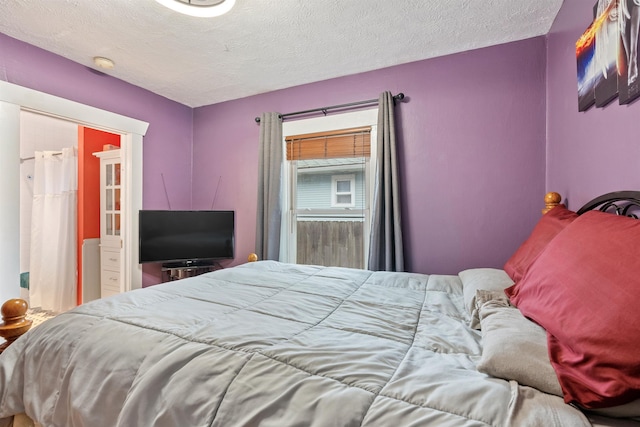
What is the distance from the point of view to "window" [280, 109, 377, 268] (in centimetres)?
284

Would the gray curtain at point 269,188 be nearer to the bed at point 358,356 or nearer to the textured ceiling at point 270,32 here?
the textured ceiling at point 270,32

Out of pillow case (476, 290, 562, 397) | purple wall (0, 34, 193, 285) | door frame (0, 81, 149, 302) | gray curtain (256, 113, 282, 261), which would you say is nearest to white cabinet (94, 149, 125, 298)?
purple wall (0, 34, 193, 285)

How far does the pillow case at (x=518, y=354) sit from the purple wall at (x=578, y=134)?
32.7 inches

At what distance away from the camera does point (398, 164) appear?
2.58m

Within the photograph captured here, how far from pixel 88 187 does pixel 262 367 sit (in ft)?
12.1

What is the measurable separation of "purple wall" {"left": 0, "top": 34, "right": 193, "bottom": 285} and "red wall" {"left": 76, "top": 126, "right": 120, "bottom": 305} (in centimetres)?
85

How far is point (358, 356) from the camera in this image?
0.88 meters

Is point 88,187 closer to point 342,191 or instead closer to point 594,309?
point 342,191

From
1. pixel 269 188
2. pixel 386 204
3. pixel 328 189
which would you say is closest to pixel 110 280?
pixel 269 188

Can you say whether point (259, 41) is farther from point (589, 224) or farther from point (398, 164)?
point (589, 224)

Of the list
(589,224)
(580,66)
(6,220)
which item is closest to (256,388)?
(589,224)

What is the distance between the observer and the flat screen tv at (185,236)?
117 inches

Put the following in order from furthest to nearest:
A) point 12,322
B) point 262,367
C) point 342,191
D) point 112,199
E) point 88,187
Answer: point 88,187, point 112,199, point 342,191, point 12,322, point 262,367

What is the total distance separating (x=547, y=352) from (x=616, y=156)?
3.51 feet
